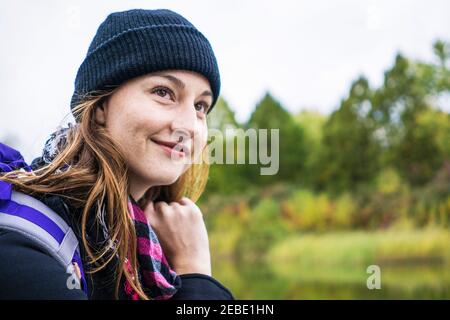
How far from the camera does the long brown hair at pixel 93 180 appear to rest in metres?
1.35

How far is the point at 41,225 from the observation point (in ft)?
3.90

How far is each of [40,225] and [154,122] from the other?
0.47 m

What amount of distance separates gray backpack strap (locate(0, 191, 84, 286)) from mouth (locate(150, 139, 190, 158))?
15.5 inches

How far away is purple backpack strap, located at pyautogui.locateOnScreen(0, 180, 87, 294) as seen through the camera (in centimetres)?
114

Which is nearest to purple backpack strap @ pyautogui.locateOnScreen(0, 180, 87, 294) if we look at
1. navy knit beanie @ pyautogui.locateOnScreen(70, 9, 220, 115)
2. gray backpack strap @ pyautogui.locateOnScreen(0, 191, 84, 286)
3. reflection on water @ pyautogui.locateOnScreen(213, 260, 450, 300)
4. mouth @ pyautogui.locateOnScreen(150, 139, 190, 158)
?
gray backpack strap @ pyautogui.locateOnScreen(0, 191, 84, 286)

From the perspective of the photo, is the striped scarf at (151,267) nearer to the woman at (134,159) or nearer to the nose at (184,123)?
the woman at (134,159)

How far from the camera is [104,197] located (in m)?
1.46

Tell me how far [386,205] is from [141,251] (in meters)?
15.4

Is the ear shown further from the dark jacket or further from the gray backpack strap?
the dark jacket

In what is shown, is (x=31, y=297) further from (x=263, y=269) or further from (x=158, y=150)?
(x=263, y=269)

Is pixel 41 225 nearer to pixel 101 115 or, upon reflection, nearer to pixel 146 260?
pixel 146 260

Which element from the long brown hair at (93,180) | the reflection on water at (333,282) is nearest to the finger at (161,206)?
the long brown hair at (93,180)
